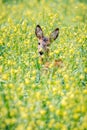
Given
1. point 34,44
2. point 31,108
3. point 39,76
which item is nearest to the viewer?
point 31,108

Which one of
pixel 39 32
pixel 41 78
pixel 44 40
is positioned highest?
pixel 39 32

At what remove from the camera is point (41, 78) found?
6266mm

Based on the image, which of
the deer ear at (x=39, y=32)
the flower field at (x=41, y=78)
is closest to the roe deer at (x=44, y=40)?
the deer ear at (x=39, y=32)

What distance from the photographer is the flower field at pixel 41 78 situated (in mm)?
4895

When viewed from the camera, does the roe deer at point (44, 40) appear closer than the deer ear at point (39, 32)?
Yes

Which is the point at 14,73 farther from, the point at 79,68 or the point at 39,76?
the point at 79,68

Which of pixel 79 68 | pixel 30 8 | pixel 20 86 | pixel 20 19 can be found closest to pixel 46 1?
pixel 30 8

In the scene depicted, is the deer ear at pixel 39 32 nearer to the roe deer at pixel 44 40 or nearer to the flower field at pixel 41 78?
the roe deer at pixel 44 40

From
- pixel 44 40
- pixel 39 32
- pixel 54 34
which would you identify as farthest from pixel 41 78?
pixel 39 32

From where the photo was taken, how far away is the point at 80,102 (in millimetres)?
5156

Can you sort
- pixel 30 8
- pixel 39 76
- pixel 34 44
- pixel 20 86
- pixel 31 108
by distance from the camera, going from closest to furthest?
pixel 31 108 < pixel 20 86 < pixel 39 76 < pixel 34 44 < pixel 30 8

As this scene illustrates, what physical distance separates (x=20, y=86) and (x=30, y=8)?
7.09 meters

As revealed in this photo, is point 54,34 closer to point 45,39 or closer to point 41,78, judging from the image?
point 45,39

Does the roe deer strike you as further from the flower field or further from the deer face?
the flower field
